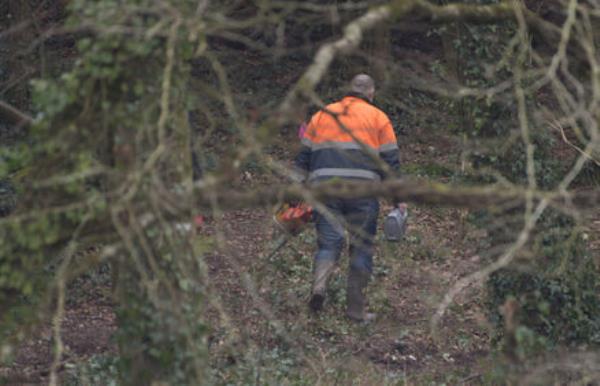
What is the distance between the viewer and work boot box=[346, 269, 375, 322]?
32.9ft

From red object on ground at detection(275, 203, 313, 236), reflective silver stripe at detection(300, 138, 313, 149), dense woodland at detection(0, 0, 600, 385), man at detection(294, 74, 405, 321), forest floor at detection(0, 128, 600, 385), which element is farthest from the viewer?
red object on ground at detection(275, 203, 313, 236)

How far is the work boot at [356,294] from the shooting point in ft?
32.9

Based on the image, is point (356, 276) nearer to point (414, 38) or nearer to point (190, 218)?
point (190, 218)

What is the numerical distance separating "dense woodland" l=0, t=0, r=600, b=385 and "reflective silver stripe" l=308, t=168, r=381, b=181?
22.9 inches

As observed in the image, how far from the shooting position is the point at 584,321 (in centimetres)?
892

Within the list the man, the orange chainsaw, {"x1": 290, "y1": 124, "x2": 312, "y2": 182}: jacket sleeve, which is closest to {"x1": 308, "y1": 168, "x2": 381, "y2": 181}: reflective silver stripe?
the man

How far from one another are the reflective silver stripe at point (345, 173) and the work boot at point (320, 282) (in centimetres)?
78

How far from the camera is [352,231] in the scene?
31.8 ft

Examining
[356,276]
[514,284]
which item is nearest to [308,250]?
[356,276]

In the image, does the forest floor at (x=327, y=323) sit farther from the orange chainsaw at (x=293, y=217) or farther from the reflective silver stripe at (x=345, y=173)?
the reflective silver stripe at (x=345, y=173)

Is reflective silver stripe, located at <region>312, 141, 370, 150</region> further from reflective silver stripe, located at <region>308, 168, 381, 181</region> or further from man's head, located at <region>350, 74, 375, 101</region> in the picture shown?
man's head, located at <region>350, 74, 375, 101</region>

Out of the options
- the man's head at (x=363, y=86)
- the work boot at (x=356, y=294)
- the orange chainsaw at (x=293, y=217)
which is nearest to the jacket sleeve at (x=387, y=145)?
the man's head at (x=363, y=86)

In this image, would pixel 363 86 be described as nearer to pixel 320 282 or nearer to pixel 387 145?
pixel 387 145

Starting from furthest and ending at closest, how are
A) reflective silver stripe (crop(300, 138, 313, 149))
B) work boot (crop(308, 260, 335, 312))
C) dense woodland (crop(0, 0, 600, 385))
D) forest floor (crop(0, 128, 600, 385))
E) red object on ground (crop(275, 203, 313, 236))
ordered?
work boot (crop(308, 260, 335, 312))
red object on ground (crop(275, 203, 313, 236))
reflective silver stripe (crop(300, 138, 313, 149))
forest floor (crop(0, 128, 600, 385))
dense woodland (crop(0, 0, 600, 385))
